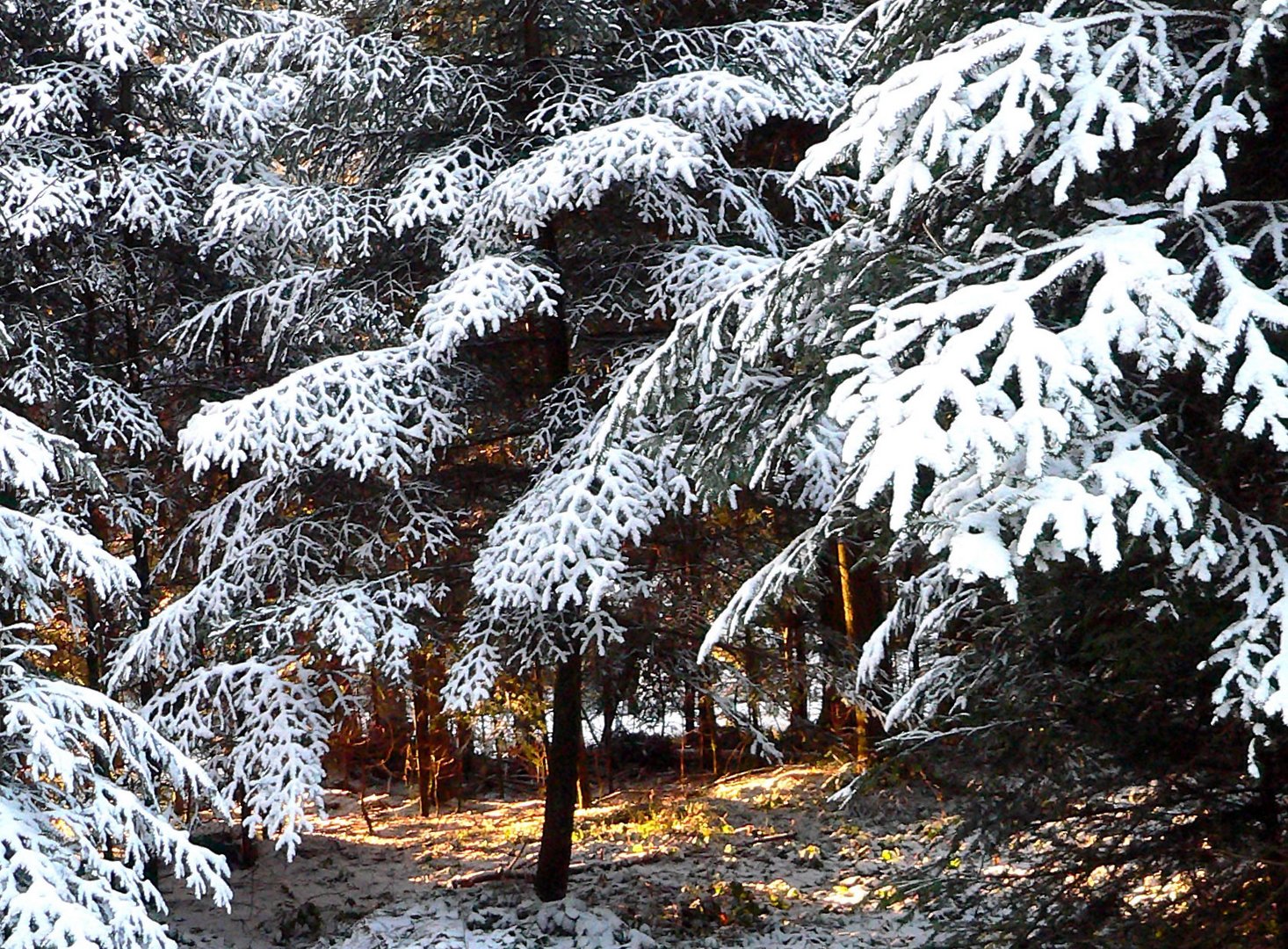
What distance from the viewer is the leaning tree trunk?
8008mm

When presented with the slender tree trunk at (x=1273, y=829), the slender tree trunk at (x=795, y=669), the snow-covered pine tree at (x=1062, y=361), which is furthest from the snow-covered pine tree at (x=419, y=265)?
the slender tree trunk at (x=1273, y=829)

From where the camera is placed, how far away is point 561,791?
806 cm

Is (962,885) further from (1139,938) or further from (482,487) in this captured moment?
(482,487)

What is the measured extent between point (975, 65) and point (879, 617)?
325 inches

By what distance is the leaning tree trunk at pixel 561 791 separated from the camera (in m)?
8.01

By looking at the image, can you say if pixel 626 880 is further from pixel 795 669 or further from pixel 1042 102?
pixel 1042 102

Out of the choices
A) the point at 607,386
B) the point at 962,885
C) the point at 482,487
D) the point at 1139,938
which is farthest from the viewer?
the point at 482,487

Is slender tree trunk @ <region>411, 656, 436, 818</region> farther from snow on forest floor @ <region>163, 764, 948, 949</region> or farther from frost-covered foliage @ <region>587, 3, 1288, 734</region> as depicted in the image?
frost-covered foliage @ <region>587, 3, 1288, 734</region>

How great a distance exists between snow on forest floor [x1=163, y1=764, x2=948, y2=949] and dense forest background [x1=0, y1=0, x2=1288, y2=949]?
19.6 inches

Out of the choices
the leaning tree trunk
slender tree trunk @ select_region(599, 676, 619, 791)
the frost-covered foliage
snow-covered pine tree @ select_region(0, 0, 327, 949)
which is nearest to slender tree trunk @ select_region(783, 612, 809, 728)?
→ slender tree trunk @ select_region(599, 676, 619, 791)

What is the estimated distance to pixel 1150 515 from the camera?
3012 mm

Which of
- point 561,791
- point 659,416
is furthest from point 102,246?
point 659,416

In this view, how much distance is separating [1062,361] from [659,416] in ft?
8.22

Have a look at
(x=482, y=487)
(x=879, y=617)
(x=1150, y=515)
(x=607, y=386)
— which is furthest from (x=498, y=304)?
(x=879, y=617)
